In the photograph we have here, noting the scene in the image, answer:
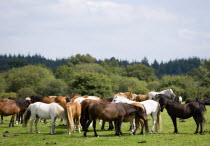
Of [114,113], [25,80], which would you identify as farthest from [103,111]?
[25,80]

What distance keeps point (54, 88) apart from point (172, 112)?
202ft

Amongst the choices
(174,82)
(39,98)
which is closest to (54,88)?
(174,82)

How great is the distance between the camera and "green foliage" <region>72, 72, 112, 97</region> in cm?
5431

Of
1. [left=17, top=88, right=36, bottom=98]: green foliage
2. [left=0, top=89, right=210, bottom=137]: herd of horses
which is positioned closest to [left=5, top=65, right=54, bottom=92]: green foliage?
[left=17, top=88, right=36, bottom=98]: green foliage

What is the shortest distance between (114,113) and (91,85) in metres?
39.6

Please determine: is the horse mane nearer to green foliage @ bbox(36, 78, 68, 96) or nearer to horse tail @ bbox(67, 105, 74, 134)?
horse tail @ bbox(67, 105, 74, 134)

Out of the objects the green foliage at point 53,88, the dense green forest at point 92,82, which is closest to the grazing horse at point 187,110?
the dense green forest at point 92,82

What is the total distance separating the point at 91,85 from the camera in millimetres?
54688

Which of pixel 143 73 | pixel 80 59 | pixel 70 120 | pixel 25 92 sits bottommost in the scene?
pixel 70 120

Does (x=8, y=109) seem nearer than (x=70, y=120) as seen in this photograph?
No

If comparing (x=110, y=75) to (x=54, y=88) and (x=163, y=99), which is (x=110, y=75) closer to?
(x=54, y=88)

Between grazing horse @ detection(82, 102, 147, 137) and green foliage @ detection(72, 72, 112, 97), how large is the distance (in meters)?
38.0

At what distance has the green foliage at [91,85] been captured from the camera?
54.3m

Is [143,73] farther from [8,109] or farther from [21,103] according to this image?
[8,109]
